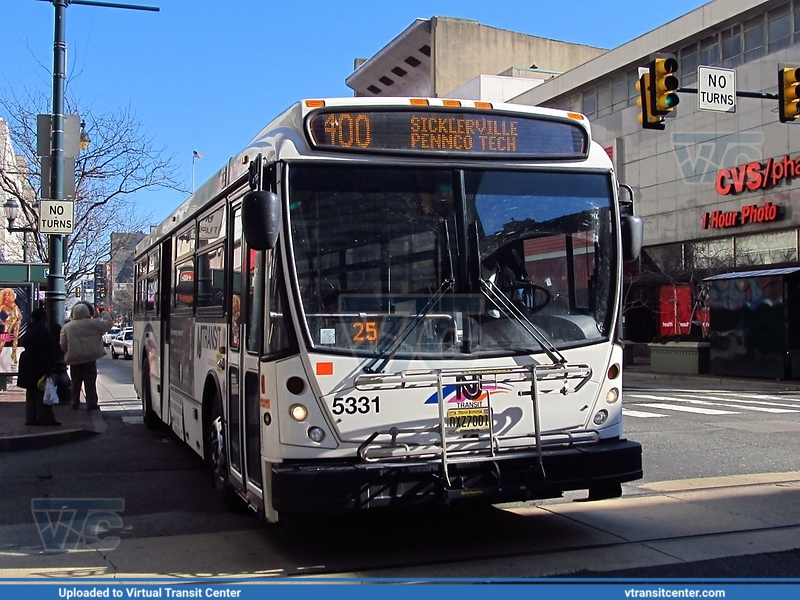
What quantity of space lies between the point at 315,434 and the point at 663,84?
11620mm

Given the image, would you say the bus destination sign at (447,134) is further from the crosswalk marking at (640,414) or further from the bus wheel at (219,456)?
the crosswalk marking at (640,414)

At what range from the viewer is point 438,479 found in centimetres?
570

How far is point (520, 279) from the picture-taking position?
6.29 meters

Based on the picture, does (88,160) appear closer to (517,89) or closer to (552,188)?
(552,188)

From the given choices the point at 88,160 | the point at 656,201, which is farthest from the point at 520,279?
the point at 656,201

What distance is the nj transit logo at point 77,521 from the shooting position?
684cm

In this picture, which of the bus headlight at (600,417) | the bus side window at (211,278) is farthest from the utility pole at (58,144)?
the bus headlight at (600,417)

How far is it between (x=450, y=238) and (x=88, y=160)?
19917mm

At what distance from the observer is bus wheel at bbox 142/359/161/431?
13.1 meters

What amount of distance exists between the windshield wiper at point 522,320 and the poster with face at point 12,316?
14.8 metres

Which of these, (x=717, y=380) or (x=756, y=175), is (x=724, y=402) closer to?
(x=717, y=380)

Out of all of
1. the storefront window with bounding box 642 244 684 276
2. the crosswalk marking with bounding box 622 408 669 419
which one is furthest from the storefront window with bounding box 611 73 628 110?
the crosswalk marking with bounding box 622 408 669 419

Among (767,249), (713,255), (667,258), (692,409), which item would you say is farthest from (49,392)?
(667,258)

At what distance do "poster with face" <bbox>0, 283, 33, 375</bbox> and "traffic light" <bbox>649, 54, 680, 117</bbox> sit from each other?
1331 cm
